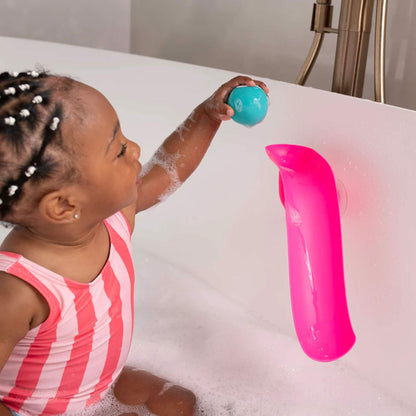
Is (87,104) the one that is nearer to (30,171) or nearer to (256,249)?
(30,171)

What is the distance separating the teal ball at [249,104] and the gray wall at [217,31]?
1.43 feet

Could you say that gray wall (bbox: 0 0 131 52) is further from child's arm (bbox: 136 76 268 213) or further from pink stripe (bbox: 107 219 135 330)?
pink stripe (bbox: 107 219 135 330)

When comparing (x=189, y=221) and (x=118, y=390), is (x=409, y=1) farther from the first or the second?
(x=118, y=390)

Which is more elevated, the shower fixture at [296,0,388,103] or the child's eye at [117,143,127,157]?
the shower fixture at [296,0,388,103]

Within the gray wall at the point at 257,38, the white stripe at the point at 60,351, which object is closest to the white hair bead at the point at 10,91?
the white stripe at the point at 60,351

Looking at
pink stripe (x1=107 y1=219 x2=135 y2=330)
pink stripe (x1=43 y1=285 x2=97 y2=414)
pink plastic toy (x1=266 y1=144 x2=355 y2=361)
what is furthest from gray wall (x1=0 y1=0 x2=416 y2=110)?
pink stripe (x1=43 y1=285 x2=97 y2=414)

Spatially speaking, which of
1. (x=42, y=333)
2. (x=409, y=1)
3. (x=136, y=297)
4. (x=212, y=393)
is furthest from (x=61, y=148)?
(x=409, y=1)

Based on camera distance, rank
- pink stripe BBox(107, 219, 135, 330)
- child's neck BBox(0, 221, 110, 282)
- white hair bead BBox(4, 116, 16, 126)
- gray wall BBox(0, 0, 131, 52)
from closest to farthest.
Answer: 1. white hair bead BBox(4, 116, 16, 126)
2. child's neck BBox(0, 221, 110, 282)
3. pink stripe BBox(107, 219, 135, 330)
4. gray wall BBox(0, 0, 131, 52)

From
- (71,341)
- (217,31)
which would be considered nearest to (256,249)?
(71,341)

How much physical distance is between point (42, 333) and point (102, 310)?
9 cm

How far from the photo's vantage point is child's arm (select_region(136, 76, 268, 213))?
0.97 m

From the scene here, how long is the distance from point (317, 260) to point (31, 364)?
401 millimetres

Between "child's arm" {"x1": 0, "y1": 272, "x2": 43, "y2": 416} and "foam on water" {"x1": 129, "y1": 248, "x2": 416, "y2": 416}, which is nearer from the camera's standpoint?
"child's arm" {"x1": 0, "y1": 272, "x2": 43, "y2": 416}

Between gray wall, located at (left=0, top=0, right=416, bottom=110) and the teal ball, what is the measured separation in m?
0.43
